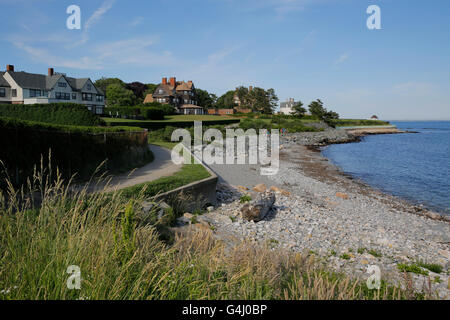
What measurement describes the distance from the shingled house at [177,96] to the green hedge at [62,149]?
63.9 m

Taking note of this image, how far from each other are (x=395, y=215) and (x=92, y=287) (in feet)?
43.5

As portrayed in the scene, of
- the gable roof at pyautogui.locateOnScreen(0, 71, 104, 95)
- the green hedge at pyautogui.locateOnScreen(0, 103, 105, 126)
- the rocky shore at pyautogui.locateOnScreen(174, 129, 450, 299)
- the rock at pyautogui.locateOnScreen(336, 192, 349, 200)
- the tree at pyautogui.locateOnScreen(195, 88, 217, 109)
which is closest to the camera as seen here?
the rocky shore at pyautogui.locateOnScreen(174, 129, 450, 299)

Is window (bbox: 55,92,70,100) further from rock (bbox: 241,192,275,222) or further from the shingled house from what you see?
rock (bbox: 241,192,275,222)

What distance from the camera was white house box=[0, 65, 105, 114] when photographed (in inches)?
1797

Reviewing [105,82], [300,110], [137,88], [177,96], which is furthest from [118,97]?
[300,110]

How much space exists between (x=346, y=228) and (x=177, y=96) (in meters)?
74.0

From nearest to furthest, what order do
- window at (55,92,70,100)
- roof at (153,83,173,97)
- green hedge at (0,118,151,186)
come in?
green hedge at (0,118,151,186) → window at (55,92,70,100) → roof at (153,83,173,97)

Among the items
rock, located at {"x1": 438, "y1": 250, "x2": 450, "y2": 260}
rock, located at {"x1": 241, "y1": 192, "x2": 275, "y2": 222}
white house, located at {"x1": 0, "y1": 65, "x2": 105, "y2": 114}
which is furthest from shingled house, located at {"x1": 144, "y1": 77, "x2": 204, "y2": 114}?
rock, located at {"x1": 438, "y1": 250, "x2": 450, "y2": 260}

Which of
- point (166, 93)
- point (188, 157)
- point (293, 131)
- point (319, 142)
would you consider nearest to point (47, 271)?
point (188, 157)

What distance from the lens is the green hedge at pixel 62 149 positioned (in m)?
8.61

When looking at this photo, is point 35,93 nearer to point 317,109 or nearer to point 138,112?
point 138,112

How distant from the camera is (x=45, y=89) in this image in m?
49.2

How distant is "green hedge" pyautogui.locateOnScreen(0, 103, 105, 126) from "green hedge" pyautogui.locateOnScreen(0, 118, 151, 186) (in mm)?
7980
